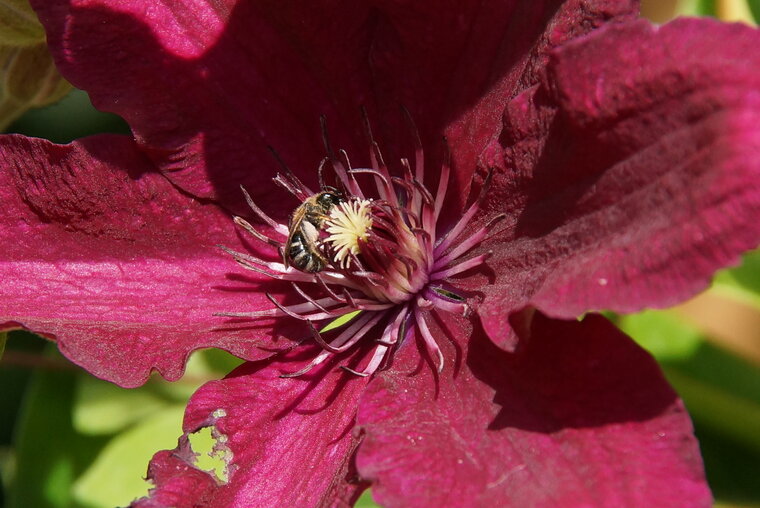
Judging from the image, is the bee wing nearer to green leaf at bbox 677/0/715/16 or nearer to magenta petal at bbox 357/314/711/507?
magenta petal at bbox 357/314/711/507

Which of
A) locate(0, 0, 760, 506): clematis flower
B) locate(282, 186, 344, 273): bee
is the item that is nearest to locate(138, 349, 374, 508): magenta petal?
locate(0, 0, 760, 506): clematis flower

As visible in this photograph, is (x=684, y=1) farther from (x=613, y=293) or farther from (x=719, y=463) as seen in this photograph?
(x=613, y=293)

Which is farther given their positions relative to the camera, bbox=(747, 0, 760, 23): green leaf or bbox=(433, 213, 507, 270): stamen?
bbox=(747, 0, 760, 23): green leaf

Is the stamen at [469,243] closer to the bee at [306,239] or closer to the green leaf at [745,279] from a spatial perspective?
the bee at [306,239]

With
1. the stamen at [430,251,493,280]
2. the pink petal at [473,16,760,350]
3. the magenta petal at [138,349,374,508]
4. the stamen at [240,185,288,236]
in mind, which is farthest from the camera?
the stamen at [240,185,288,236]

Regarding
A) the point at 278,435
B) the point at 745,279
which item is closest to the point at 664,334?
the point at 745,279

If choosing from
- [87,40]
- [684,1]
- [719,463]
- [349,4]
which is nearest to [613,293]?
[349,4]

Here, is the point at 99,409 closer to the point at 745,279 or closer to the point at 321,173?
the point at 321,173

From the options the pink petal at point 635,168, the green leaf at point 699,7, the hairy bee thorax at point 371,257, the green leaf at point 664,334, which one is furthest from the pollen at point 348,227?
the green leaf at point 699,7
